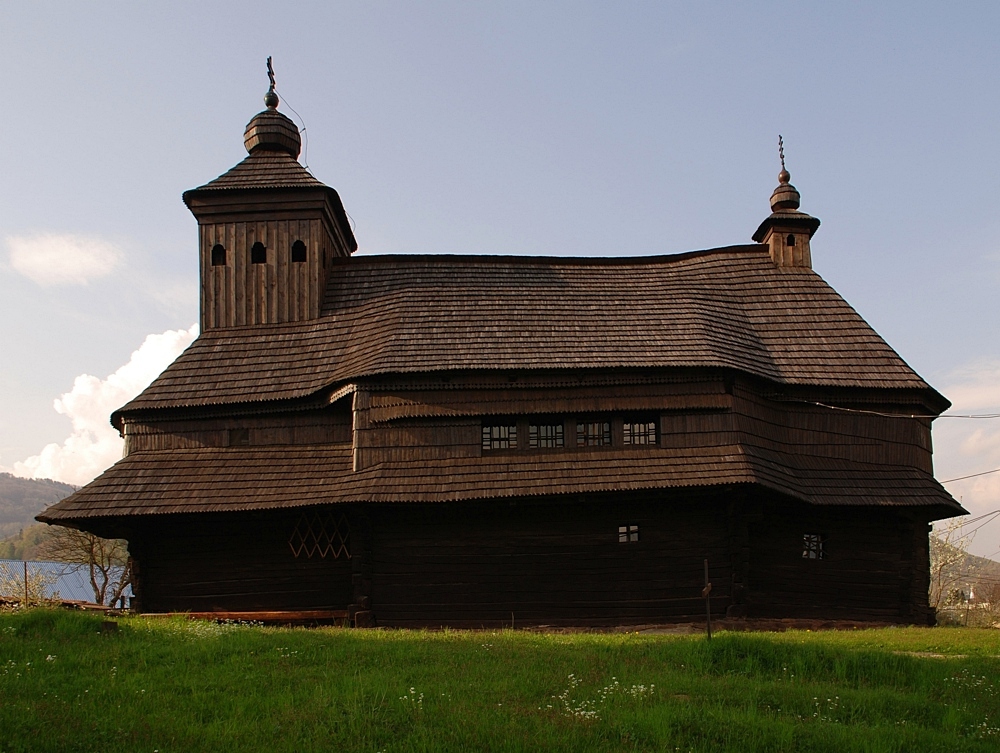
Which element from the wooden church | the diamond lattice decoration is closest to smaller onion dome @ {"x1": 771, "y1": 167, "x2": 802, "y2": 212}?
the wooden church

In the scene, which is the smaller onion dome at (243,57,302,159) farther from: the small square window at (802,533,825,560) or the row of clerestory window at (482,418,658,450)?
the small square window at (802,533,825,560)

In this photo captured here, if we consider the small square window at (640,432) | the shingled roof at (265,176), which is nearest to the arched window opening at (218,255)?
the shingled roof at (265,176)

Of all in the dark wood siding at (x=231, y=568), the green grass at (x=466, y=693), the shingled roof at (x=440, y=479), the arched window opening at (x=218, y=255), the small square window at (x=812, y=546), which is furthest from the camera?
the arched window opening at (x=218, y=255)

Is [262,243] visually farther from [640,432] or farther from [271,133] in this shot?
[640,432]

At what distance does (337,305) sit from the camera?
20.2 m

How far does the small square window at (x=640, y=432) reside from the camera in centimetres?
1720

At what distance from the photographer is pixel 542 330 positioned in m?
17.9

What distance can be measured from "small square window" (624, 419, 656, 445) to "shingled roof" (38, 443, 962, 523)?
481mm

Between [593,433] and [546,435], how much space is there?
0.85m

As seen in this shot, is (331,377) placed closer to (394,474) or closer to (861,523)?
(394,474)

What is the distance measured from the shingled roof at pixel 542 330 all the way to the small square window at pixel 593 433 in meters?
1.11

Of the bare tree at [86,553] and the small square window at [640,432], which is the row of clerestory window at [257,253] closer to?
the small square window at [640,432]

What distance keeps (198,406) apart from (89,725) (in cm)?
1089

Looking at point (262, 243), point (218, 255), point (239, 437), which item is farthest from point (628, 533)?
point (218, 255)
